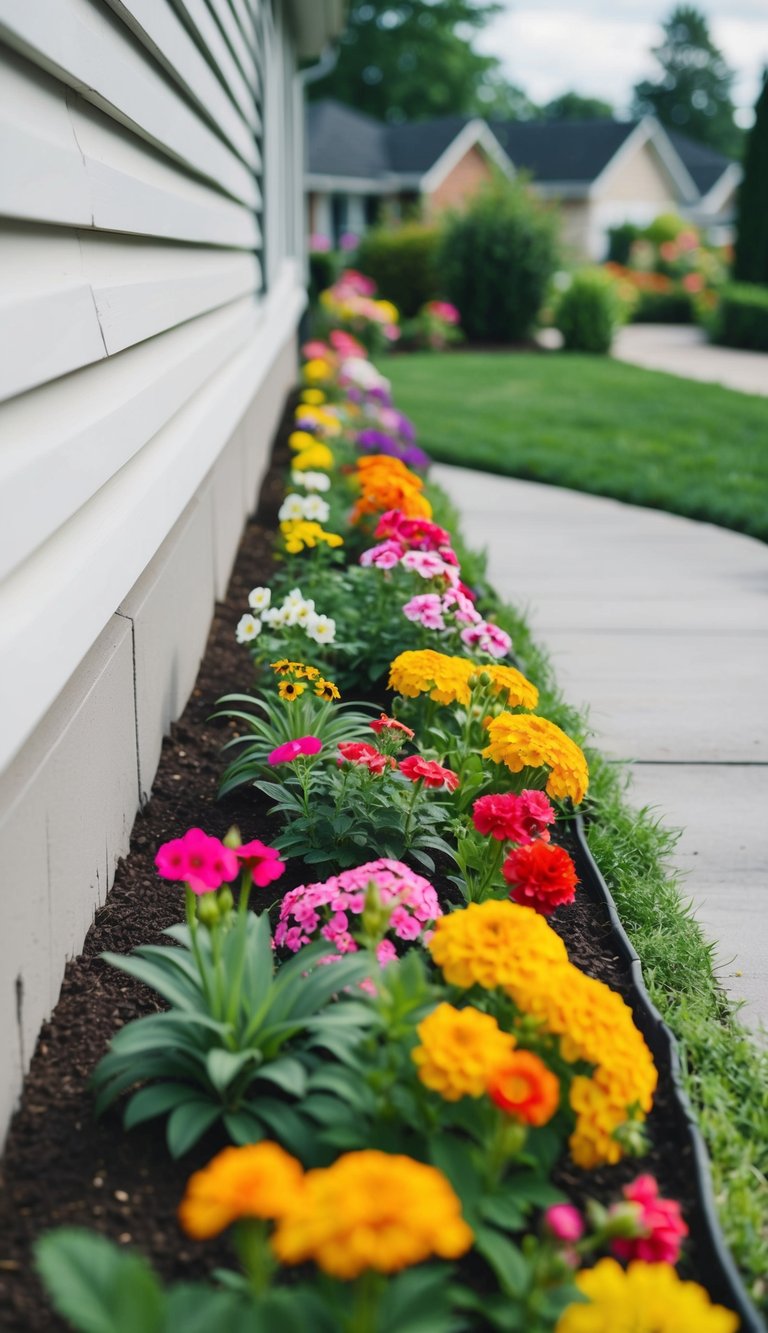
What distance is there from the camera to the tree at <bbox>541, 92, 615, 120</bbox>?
71.5m

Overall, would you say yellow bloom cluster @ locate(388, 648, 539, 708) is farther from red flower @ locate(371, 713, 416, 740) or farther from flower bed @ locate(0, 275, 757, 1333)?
red flower @ locate(371, 713, 416, 740)

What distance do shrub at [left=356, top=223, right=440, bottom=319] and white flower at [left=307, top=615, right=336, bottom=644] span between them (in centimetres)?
1728

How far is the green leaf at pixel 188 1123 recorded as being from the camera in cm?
168

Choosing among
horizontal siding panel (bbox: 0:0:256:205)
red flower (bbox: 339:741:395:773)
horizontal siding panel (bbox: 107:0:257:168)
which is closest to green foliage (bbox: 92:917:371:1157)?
red flower (bbox: 339:741:395:773)

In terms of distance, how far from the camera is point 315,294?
20.6 m

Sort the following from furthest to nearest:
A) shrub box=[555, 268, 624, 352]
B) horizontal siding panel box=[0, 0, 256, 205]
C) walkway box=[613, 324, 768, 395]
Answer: shrub box=[555, 268, 624, 352], walkway box=[613, 324, 768, 395], horizontal siding panel box=[0, 0, 256, 205]

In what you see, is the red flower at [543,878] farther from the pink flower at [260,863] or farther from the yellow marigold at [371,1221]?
the yellow marigold at [371,1221]

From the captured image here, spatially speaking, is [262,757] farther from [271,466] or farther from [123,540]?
[271,466]

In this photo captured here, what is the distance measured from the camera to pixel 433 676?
266 centimetres

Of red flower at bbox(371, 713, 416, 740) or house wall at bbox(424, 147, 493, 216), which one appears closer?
red flower at bbox(371, 713, 416, 740)

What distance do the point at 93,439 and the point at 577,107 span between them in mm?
76990

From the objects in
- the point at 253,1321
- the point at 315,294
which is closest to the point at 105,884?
the point at 253,1321

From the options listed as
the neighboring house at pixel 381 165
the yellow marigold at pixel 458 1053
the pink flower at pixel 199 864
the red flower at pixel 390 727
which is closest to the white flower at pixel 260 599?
the red flower at pixel 390 727

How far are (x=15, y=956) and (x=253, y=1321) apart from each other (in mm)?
746
